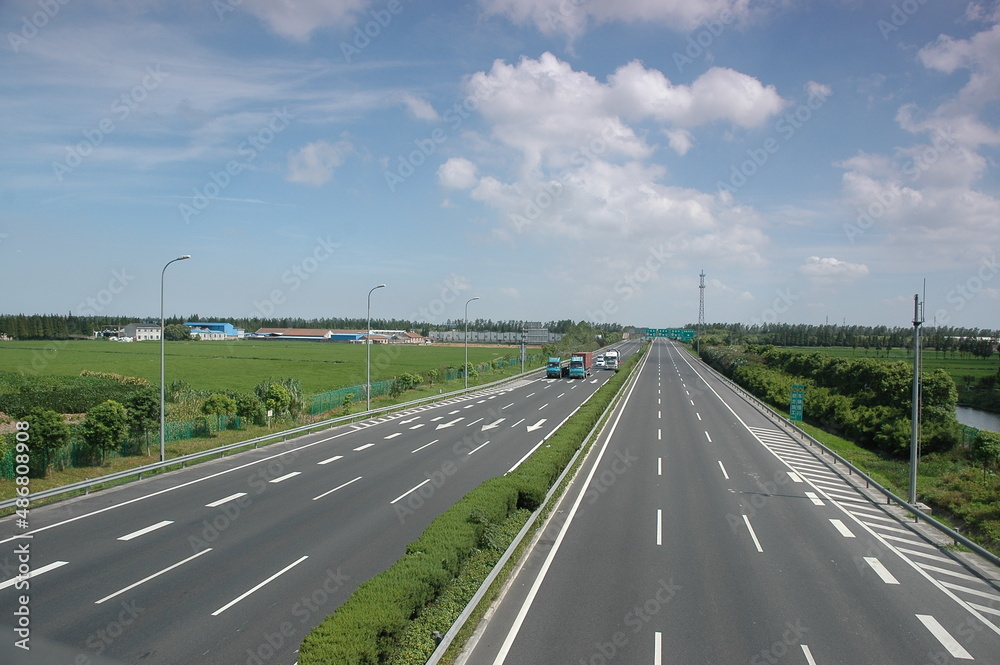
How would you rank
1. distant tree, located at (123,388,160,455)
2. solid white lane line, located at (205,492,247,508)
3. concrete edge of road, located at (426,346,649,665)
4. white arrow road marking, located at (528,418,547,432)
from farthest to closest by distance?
white arrow road marking, located at (528,418,547,432) → distant tree, located at (123,388,160,455) → solid white lane line, located at (205,492,247,508) → concrete edge of road, located at (426,346,649,665)

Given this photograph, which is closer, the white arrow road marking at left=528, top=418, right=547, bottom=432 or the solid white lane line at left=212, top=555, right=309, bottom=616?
the solid white lane line at left=212, top=555, right=309, bottom=616

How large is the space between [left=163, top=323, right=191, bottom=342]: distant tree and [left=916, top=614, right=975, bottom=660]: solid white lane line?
177 metres

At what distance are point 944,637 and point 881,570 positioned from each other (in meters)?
3.48

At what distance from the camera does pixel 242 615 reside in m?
11.0

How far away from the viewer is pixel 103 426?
2367cm

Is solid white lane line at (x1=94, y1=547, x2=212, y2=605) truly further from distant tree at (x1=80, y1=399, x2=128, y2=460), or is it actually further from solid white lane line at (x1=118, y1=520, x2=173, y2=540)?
distant tree at (x1=80, y1=399, x2=128, y2=460)

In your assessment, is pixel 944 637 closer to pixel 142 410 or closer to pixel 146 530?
pixel 146 530

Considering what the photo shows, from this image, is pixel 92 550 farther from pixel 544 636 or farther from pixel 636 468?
pixel 636 468

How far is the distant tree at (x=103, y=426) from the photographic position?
23562mm

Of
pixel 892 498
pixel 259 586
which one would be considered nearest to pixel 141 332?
pixel 259 586

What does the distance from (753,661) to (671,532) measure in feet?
22.5

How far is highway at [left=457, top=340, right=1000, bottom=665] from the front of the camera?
10164 millimetres

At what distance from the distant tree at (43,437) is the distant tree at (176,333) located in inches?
6076

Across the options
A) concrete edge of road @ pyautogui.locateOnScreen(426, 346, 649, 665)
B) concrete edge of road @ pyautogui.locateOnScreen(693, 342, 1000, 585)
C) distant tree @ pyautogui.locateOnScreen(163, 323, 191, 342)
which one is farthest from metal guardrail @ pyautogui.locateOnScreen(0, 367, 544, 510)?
distant tree @ pyautogui.locateOnScreen(163, 323, 191, 342)
